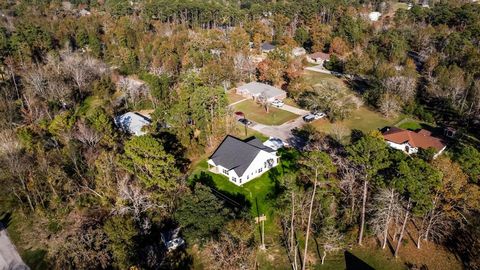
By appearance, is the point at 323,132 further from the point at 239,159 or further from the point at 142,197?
the point at 142,197

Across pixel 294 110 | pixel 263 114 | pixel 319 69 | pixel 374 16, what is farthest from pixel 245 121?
pixel 374 16

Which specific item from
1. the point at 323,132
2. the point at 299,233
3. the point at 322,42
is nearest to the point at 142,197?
the point at 299,233

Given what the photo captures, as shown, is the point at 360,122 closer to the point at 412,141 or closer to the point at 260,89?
the point at 412,141

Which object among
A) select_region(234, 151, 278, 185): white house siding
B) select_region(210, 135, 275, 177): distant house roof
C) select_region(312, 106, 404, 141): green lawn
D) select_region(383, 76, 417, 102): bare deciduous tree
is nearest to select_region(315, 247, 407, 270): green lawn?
select_region(234, 151, 278, 185): white house siding

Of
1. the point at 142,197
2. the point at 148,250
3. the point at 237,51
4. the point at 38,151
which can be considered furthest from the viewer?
the point at 237,51

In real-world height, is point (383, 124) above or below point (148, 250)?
below

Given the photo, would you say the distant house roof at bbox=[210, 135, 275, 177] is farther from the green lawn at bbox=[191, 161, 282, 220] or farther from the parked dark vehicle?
the parked dark vehicle

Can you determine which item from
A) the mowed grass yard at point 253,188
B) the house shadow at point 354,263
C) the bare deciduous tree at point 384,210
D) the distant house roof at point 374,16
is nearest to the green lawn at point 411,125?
the mowed grass yard at point 253,188
